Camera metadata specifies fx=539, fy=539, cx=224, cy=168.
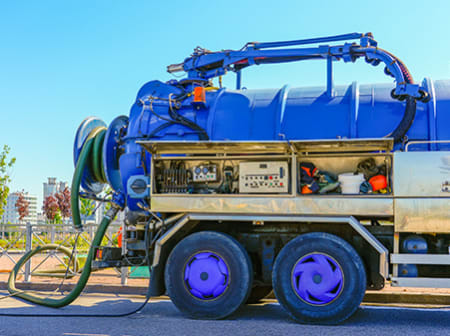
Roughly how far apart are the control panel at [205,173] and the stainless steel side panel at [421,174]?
2425 mm

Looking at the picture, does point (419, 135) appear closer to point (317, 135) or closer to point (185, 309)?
point (317, 135)

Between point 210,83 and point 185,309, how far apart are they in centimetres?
378

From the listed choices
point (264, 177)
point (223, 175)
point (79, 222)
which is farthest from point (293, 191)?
point (79, 222)

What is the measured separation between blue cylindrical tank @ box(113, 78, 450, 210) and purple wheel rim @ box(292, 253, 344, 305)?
1.74 meters

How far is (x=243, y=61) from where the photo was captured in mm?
8656

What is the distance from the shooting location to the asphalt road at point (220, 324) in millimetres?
6203

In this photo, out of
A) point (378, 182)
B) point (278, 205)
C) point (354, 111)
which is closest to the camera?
point (378, 182)

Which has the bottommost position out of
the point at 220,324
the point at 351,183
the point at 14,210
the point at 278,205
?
the point at 14,210

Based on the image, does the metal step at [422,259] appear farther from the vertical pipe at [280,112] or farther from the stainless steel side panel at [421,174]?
the vertical pipe at [280,112]

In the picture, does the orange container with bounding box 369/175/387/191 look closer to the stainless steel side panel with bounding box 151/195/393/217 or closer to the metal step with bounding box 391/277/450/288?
the stainless steel side panel with bounding box 151/195/393/217

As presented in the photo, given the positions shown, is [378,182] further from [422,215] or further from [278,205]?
[278,205]

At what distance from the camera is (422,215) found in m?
6.72

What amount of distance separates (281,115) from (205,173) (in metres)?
1.37

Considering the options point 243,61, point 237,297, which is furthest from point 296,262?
point 243,61
